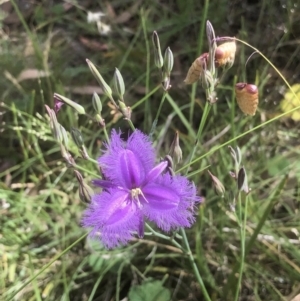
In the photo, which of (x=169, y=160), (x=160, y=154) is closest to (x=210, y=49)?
(x=169, y=160)

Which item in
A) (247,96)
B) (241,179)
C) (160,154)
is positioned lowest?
(160,154)

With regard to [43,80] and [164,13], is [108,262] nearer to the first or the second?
[43,80]

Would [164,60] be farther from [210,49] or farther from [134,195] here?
[134,195]

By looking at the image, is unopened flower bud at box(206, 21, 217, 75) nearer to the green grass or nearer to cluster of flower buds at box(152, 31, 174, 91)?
cluster of flower buds at box(152, 31, 174, 91)

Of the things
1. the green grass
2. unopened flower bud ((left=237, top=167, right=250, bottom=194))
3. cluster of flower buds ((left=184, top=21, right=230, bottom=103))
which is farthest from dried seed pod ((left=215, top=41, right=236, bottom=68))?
the green grass

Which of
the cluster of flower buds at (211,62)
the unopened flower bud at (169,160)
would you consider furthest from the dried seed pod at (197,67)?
the unopened flower bud at (169,160)

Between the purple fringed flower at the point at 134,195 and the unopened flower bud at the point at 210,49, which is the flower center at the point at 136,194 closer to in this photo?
the purple fringed flower at the point at 134,195

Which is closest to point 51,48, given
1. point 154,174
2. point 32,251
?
point 32,251
